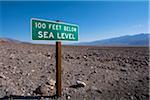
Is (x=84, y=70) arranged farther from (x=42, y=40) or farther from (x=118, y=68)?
(x=42, y=40)

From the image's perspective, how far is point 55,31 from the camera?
5.36m

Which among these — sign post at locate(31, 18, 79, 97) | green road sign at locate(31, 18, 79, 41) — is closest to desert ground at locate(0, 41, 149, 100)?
sign post at locate(31, 18, 79, 97)

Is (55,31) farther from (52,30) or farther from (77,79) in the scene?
(77,79)

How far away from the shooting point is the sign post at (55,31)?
5074mm

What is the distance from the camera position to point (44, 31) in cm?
521

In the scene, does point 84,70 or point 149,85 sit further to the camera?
point 84,70

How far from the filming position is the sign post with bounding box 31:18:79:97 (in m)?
5.07

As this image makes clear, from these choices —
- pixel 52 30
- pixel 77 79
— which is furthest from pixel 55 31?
pixel 77 79

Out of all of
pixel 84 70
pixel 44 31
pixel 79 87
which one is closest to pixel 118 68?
pixel 84 70

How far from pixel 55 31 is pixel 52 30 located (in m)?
0.09

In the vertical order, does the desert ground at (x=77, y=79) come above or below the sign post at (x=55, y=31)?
below

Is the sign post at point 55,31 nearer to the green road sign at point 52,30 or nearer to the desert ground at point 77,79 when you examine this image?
the green road sign at point 52,30

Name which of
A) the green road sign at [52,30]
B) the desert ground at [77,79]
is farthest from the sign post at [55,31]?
the desert ground at [77,79]

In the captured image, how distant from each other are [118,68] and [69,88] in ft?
10.8
